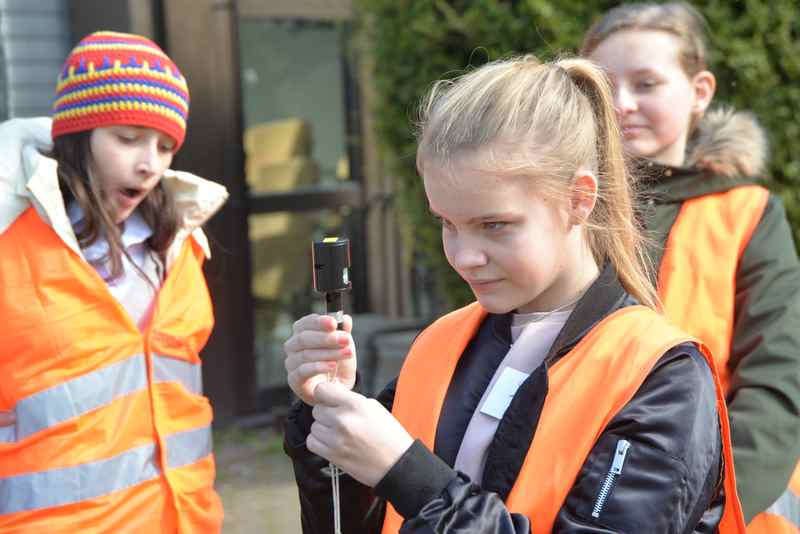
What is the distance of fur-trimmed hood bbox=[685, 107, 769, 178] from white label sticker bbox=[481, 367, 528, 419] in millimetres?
1042

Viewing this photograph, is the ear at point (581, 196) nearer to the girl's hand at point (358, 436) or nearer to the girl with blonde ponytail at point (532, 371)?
the girl with blonde ponytail at point (532, 371)

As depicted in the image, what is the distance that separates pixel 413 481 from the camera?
1.54 m

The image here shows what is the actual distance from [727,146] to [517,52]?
191cm

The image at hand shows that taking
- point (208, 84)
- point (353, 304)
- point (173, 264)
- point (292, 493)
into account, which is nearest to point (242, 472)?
point (292, 493)

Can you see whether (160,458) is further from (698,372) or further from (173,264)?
(698,372)

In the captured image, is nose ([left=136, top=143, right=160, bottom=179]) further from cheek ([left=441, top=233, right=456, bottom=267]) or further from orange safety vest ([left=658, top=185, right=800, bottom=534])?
orange safety vest ([left=658, top=185, right=800, bottom=534])

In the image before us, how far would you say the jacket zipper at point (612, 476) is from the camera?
1537 mm

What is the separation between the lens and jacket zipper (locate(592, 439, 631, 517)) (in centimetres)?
154

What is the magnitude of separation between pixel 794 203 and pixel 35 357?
294 cm

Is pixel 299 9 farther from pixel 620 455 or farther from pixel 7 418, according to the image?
pixel 620 455

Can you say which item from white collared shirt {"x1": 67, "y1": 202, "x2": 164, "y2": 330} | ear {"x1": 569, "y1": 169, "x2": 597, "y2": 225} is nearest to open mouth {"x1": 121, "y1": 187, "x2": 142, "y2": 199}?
white collared shirt {"x1": 67, "y1": 202, "x2": 164, "y2": 330}

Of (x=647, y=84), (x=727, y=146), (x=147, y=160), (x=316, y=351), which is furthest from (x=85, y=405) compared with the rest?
(x=727, y=146)

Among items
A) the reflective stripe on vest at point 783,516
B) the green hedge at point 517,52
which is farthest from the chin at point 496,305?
the green hedge at point 517,52

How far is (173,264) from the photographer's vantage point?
9.48 feet
